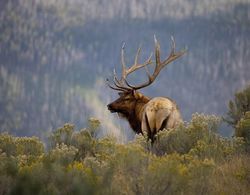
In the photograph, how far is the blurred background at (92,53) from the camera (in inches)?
945

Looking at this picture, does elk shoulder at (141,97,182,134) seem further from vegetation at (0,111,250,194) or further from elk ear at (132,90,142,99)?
vegetation at (0,111,250,194)

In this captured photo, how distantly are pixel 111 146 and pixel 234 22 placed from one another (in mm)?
21786

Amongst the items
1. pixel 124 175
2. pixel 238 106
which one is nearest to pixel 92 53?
pixel 238 106

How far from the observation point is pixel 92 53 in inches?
1399

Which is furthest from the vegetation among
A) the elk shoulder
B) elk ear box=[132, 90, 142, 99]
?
elk ear box=[132, 90, 142, 99]

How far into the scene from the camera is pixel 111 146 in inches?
223

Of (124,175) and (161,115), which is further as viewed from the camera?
(161,115)

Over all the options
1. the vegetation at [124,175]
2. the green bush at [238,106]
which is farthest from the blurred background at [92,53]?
the vegetation at [124,175]

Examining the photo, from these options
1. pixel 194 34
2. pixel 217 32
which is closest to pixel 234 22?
pixel 217 32

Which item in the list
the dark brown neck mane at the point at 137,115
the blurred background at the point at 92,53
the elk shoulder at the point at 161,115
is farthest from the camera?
the blurred background at the point at 92,53

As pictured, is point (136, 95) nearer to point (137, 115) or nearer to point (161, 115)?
point (137, 115)

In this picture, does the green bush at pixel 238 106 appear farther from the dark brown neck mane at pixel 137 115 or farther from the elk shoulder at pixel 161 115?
the elk shoulder at pixel 161 115

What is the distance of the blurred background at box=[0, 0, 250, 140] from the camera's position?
78.7ft

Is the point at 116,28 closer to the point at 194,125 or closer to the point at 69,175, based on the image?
the point at 194,125
